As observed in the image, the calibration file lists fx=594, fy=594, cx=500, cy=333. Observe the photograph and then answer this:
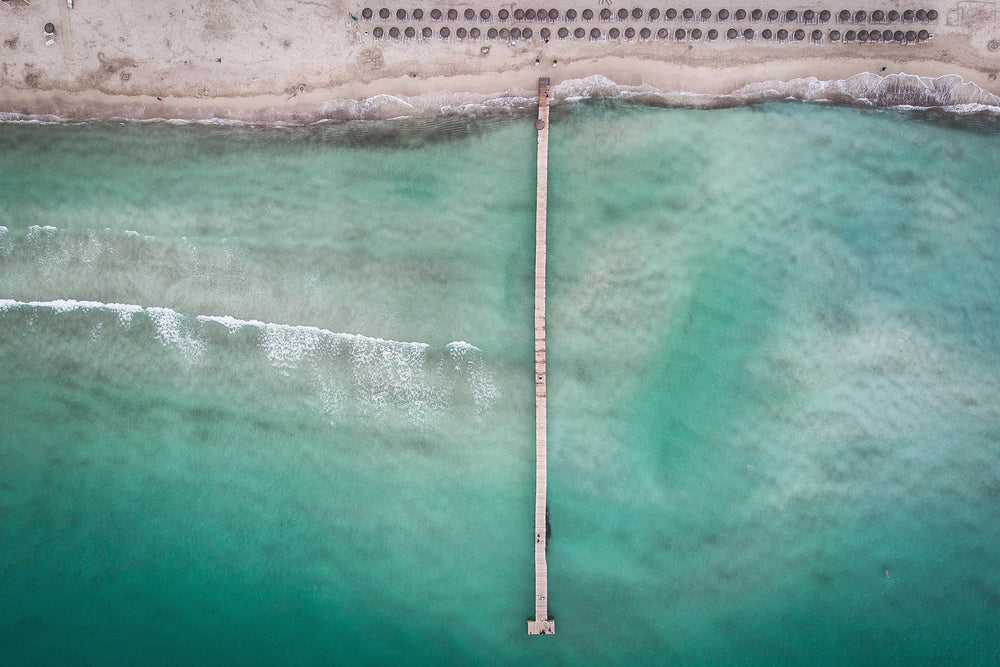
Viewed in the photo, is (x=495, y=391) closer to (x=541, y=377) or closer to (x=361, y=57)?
(x=541, y=377)

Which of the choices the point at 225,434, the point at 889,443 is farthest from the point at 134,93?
the point at 889,443

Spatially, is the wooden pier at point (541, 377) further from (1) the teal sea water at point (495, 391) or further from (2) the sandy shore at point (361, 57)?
(2) the sandy shore at point (361, 57)

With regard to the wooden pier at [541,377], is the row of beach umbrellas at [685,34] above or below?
above

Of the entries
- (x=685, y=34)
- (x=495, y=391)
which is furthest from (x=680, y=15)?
(x=495, y=391)

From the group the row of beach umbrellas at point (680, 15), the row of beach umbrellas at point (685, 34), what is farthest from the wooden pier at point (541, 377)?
the row of beach umbrellas at point (680, 15)

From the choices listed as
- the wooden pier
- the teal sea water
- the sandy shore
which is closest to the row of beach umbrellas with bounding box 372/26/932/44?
the sandy shore

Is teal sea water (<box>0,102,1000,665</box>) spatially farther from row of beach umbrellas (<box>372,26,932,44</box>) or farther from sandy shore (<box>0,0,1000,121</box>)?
row of beach umbrellas (<box>372,26,932,44</box>)

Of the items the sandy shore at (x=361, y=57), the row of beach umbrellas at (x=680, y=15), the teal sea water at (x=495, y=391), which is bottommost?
the teal sea water at (x=495, y=391)
